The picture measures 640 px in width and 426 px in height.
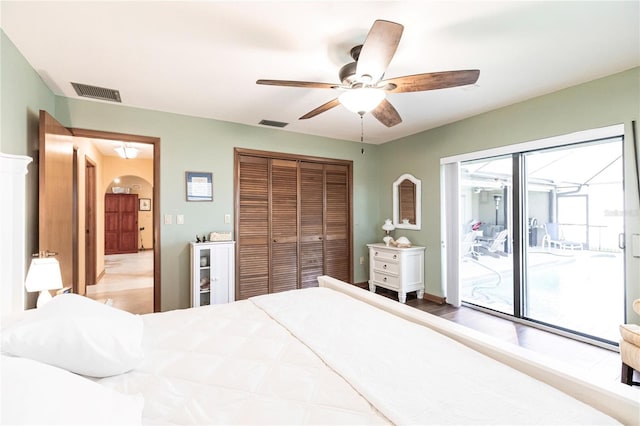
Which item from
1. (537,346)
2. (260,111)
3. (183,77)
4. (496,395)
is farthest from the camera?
(260,111)

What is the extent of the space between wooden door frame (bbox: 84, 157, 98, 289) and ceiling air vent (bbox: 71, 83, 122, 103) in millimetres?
2177

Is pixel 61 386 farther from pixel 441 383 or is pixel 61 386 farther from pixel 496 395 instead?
pixel 496 395

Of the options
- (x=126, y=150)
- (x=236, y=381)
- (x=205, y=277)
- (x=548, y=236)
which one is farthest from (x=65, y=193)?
(x=548, y=236)

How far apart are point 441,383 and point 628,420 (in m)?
0.51

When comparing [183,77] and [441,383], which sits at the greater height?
[183,77]

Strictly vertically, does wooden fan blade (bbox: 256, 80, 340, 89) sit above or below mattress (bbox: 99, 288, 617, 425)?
above

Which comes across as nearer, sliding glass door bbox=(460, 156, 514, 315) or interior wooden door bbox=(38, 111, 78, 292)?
interior wooden door bbox=(38, 111, 78, 292)

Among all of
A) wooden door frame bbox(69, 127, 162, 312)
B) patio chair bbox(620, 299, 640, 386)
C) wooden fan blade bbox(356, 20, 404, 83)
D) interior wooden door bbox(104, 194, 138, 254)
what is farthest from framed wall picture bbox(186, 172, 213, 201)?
interior wooden door bbox(104, 194, 138, 254)

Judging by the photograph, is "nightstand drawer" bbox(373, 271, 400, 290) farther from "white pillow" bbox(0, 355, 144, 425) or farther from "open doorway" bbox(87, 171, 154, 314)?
"white pillow" bbox(0, 355, 144, 425)

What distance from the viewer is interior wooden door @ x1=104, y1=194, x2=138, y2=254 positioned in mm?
8742

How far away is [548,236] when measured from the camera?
10.2 feet

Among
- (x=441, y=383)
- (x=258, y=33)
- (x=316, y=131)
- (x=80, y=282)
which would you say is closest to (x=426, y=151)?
(x=316, y=131)

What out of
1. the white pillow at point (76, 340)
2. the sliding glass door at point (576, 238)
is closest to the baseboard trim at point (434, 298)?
the sliding glass door at point (576, 238)

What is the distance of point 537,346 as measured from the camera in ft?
8.79
